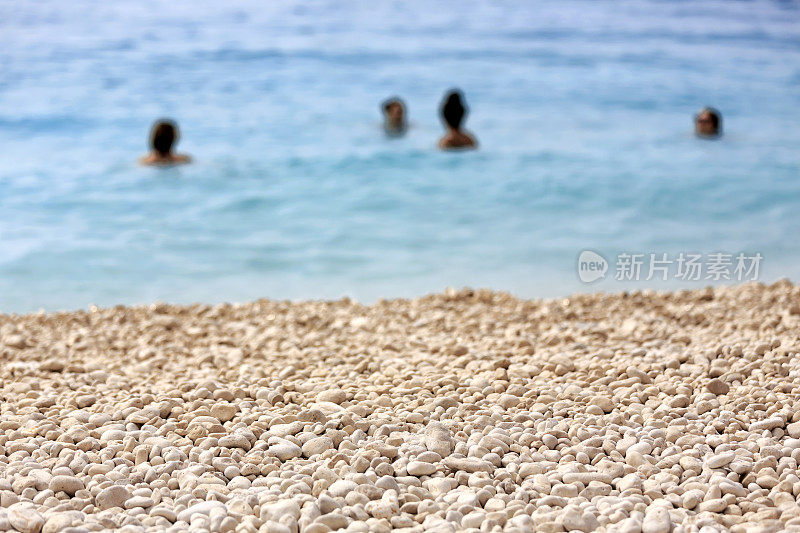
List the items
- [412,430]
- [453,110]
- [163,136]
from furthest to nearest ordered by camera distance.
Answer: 1. [453,110]
2. [163,136]
3. [412,430]

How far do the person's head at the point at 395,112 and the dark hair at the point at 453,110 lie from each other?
52 centimetres

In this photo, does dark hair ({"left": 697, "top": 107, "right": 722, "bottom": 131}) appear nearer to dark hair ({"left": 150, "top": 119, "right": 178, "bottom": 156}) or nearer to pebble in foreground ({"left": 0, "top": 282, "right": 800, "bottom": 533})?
dark hair ({"left": 150, "top": 119, "right": 178, "bottom": 156})

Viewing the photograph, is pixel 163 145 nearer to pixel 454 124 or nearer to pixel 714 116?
pixel 454 124

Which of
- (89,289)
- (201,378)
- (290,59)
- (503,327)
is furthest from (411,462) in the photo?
(290,59)

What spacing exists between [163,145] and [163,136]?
0.31 ft

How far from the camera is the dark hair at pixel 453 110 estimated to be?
753 centimetres

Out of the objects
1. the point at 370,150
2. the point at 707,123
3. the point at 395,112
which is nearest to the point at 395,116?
the point at 395,112

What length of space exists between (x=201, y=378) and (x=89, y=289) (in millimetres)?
2880

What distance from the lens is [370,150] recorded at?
25.0ft

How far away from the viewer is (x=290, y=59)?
10.4 meters

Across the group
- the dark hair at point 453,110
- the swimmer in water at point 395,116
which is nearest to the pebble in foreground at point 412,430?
the dark hair at point 453,110

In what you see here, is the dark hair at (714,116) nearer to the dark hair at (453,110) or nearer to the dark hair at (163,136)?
the dark hair at (453,110)

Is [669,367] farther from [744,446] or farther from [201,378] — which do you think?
[201,378]

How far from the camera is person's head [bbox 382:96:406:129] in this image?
7984 millimetres
